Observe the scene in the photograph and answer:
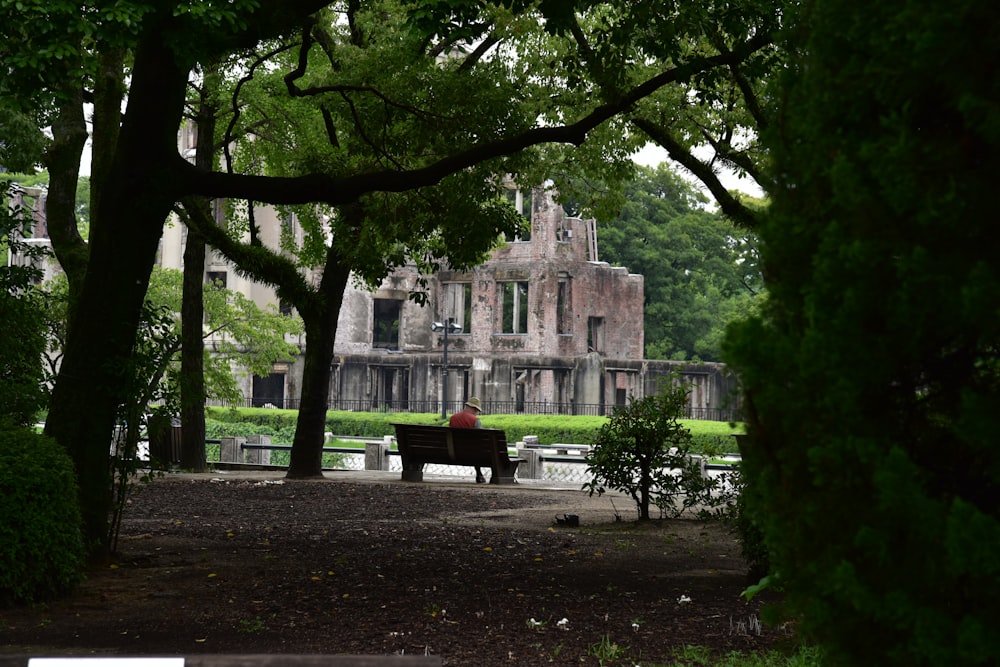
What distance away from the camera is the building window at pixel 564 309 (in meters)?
47.1

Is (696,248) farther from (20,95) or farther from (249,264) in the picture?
(20,95)

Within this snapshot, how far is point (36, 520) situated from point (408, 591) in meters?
2.53

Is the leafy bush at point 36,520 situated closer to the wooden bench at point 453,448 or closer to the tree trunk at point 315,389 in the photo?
the wooden bench at point 453,448

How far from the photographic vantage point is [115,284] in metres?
9.12

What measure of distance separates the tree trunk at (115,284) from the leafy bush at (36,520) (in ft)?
3.44

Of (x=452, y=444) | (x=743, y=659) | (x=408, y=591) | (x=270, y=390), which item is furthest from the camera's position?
(x=270, y=390)

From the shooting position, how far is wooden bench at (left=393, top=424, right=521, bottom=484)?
19.1 metres

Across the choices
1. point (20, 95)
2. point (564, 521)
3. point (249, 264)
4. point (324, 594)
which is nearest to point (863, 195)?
point (324, 594)

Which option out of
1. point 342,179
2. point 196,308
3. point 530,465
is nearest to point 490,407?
point 530,465

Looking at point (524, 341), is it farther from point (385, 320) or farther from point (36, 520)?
point (36, 520)

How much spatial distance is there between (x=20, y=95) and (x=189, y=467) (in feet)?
44.1

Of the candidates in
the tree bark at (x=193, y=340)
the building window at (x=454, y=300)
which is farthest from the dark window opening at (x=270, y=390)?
the tree bark at (x=193, y=340)

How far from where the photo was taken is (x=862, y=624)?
8.93 feet

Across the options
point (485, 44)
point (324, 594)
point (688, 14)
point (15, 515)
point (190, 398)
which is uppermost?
point (485, 44)
